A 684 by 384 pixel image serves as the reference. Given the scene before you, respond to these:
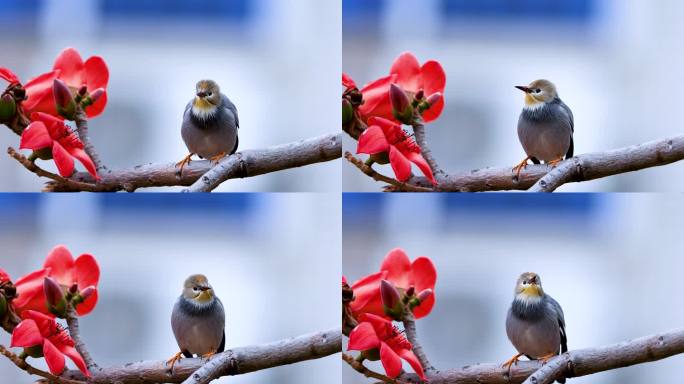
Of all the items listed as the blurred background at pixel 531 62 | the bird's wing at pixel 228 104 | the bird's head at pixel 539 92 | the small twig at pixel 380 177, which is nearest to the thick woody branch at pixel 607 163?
the blurred background at pixel 531 62

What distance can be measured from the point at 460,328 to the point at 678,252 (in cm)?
47

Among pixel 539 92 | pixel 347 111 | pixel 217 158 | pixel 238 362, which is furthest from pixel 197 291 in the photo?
pixel 539 92

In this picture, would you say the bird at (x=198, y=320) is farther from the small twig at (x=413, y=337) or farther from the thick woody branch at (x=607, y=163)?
the thick woody branch at (x=607, y=163)

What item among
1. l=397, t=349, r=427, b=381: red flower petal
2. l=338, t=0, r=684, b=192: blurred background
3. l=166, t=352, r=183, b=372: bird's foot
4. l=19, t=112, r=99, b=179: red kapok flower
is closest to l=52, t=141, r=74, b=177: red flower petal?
l=19, t=112, r=99, b=179: red kapok flower

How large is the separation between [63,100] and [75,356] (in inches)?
20.7

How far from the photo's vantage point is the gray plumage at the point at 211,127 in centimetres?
170

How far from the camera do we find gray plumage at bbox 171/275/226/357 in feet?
5.64

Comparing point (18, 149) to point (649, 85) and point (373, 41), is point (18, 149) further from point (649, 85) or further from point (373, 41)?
point (649, 85)

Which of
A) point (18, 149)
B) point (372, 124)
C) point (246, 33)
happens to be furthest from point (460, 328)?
point (18, 149)

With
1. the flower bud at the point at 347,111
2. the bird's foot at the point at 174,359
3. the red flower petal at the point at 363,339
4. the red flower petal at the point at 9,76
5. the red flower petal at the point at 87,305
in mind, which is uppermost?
the red flower petal at the point at 9,76

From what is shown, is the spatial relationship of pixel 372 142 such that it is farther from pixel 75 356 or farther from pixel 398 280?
pixel 75 356

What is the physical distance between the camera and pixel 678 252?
1.71 metres

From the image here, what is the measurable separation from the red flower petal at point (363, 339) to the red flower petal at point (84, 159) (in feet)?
2.03

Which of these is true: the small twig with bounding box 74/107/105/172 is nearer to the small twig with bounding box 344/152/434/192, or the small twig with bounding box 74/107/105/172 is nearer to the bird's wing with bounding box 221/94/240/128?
the bird's wing with bounding box 221/94/240/128
